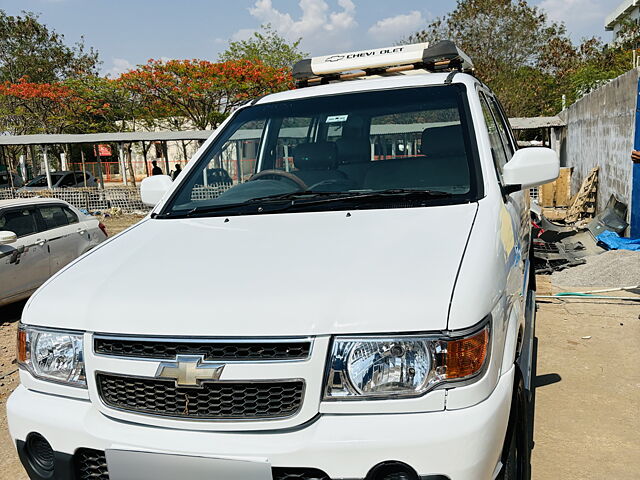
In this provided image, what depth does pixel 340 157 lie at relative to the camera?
11.1 feet

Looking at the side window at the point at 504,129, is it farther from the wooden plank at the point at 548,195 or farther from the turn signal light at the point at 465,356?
the wooden plank at the point at 548,195

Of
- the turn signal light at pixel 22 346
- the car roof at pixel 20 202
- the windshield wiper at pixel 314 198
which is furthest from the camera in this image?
the car roof at pixel 20 202

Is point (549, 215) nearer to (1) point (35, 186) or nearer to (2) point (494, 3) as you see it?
(1) point (35, 186)

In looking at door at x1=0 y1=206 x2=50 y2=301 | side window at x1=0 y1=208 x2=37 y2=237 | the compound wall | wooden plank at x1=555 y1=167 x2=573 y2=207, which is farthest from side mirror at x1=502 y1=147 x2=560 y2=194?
wooden plank at x1=555 y1=167 x2=573 y2=207

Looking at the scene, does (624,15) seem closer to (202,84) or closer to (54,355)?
(202,84)

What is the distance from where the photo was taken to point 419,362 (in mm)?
1854

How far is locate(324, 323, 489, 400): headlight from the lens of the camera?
1841mm

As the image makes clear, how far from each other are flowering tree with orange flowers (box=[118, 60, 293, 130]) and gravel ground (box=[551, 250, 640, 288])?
19.4 metres

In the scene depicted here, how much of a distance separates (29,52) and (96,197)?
1938 centimetres

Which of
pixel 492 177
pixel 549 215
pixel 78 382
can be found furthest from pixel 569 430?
pixel 549 215

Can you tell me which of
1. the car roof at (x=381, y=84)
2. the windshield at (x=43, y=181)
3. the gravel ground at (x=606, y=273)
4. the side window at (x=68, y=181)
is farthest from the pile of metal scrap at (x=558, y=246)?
the windshield at (x=43, y=181)

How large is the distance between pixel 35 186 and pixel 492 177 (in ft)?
75.1

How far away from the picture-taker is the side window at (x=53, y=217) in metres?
8.07

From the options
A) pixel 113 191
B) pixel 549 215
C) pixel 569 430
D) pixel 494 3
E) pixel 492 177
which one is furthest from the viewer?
pixel 494 3
